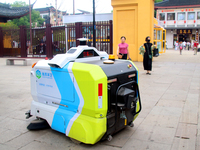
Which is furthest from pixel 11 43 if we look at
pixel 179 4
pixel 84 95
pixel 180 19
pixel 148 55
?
pixel 179 4

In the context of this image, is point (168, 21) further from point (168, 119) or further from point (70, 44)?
point (168, 119)

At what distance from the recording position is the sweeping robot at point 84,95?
3352 mm

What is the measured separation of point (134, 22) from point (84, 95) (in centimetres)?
1359

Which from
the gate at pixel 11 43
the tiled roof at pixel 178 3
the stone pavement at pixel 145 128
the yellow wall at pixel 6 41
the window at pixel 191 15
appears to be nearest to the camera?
the stone pavement at pixel 145 128

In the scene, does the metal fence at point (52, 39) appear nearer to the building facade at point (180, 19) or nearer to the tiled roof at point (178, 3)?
the building facade at point (180, 19)

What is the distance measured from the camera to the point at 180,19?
45.7 meters

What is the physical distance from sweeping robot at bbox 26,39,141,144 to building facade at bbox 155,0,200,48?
43604mm

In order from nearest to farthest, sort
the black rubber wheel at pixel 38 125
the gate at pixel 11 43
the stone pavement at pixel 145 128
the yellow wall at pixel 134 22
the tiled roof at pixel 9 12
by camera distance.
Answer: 1. the stone pavement at pixel 145 128
2. the black rubber wheel at pixel 38 125
3. the yellow wall at pixel 134 22
4. the gate at pixel 11 43
5. the tiled roof at pixel 9 12

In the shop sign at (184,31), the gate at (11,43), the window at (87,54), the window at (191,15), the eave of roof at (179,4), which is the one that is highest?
the eave of roof at (179,4)

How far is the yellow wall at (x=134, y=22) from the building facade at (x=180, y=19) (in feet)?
100

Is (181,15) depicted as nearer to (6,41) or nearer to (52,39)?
(52,39)

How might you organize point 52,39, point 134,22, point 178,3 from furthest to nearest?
point 178,3 → point 52,39 → point 134,22

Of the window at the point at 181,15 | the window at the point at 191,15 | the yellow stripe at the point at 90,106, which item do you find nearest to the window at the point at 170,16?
the window at the point at 181,15

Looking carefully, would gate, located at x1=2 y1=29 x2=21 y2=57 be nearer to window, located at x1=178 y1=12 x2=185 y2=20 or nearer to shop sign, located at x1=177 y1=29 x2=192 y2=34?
shop sign, located at x1=177 y1=29 x2=192 y2=34
